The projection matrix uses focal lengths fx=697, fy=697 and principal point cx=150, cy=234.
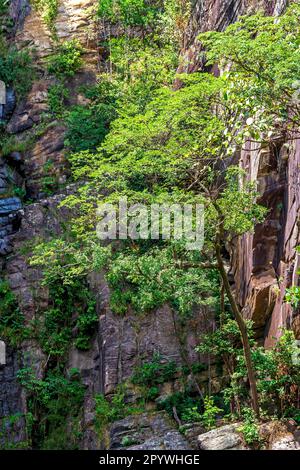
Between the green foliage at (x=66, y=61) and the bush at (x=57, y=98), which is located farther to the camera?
the green foliage at (x=66, y=61)

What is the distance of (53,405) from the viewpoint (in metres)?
15.8

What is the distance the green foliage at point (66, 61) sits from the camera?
78.9ft

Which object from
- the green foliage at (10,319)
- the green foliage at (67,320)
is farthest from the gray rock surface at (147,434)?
the green foliage at (10,319)

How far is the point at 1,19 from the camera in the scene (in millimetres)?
26484

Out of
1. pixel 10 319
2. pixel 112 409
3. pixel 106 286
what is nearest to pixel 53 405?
pixel 112 409

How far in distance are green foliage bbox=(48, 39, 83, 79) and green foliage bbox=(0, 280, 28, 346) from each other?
9.14 meters

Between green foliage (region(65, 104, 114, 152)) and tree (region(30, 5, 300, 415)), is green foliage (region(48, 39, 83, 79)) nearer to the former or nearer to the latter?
green foliage (region(65, 104, 114, 152))

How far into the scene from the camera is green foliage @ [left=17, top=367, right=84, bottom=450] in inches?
605

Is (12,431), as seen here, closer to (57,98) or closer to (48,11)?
(57,98)

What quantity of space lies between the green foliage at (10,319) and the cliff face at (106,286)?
7.3 inches

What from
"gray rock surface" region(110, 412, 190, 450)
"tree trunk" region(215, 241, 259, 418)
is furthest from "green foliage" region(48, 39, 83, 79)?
"tree trunk" region(215, 241, 259, 418)

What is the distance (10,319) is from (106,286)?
256 centimetres

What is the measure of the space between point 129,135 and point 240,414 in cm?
582

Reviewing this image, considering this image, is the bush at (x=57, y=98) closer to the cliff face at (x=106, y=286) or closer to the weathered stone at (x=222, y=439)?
the cliff face at (x=106, y=286)
